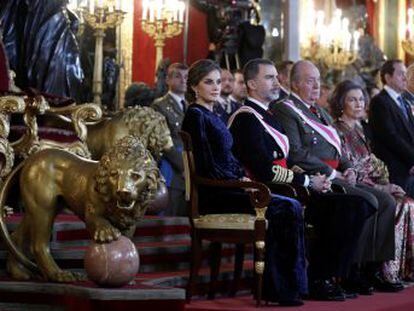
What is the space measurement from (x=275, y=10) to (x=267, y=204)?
800 cm

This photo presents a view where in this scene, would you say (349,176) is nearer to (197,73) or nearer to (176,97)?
(197,73)

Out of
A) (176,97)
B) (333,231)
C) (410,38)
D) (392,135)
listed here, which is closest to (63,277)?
(333,231)

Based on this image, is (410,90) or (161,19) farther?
(161,19)

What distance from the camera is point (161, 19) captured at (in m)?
10.6

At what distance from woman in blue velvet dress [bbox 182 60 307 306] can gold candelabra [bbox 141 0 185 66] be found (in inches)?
199

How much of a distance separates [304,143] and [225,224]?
116 centimetres

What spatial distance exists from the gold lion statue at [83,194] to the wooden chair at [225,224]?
82 centimetres

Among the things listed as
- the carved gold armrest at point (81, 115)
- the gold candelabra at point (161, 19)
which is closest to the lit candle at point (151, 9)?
the gold candelabra at point (161, 19)

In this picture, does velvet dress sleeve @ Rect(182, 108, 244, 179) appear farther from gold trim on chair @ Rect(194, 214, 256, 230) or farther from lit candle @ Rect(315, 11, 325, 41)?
lit candle @ Rect(315, 11, 325, 41)

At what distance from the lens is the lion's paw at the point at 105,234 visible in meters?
4.23

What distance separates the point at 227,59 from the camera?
11312mm

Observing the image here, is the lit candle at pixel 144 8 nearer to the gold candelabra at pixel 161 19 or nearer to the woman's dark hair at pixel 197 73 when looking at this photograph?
the gold candelabra at pixel 161 19

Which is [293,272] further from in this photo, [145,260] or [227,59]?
[227,59]

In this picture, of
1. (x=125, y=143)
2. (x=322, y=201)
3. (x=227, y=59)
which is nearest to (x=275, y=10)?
(x=227, y=59)
